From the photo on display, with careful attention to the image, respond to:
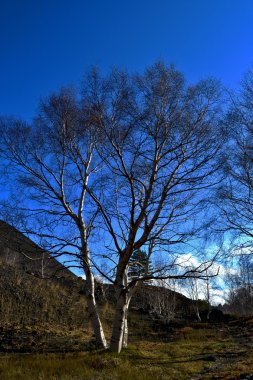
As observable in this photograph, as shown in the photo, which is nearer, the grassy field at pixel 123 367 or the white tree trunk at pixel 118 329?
the grassy field at pixel 123 367

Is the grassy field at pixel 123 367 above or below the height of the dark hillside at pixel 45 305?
below

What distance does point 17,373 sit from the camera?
23.0 feet

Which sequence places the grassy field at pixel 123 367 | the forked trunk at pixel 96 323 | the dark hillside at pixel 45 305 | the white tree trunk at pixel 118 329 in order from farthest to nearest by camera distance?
the dark hillside at pixel 45 305
the forked trunk at pixel 96 323
the white tree trunk at pixel 118 329
the grassy field at pixel 123 367

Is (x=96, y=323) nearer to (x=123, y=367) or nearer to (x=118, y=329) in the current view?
(x=118, y=329)

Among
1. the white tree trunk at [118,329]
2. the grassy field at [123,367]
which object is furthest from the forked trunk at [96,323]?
the white tree trunk at [118,329]

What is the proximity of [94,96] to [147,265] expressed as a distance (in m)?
5.82

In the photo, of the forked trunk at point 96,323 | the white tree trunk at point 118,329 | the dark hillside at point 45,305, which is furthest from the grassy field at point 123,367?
the dark hillside at point 45,305

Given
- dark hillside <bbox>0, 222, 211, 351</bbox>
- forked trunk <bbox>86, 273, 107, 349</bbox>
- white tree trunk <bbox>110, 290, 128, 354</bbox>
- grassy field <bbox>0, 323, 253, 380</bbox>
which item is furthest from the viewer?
dark hillside <bbox>0, 222, 211, 351</bbox>

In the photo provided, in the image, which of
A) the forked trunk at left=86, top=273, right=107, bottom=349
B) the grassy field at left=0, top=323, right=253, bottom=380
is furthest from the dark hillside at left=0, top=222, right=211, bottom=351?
the grassy field at left=0, top=323, right=253, bottom=380

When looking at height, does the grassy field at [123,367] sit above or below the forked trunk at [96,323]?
below

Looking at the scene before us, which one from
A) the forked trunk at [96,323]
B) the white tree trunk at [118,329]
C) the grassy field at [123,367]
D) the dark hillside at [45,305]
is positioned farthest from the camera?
the dark hillside at [45,305]

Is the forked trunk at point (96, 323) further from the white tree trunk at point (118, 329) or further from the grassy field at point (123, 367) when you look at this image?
the white tree trunk at point (118, 329)

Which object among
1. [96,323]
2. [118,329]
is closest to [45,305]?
[96,323]

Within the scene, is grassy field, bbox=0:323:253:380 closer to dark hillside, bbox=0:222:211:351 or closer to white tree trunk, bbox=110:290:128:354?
white tree trunk, bbox=110:290:128:354
